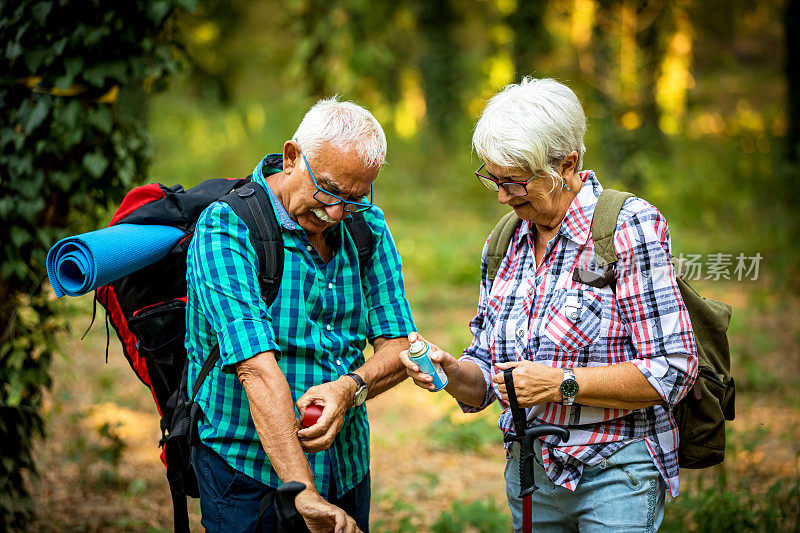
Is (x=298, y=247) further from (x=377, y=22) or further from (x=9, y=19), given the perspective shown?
(x=377, y=22)

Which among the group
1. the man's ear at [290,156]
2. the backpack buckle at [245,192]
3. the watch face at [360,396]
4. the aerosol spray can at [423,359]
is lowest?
the watch face at [360,396]

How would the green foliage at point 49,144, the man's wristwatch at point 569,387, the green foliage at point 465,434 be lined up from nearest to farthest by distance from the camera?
the man's wristwatch at point 569,387
the green foliage at point 49,144
the green foliage at point 465,434

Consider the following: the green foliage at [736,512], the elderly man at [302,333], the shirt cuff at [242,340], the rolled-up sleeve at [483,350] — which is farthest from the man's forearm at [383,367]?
the green foliage at [736,512]

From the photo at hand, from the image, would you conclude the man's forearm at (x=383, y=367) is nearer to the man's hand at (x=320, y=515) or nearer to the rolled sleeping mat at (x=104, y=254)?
the man's hand at (x=320, y=515)

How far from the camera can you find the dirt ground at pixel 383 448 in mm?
4164

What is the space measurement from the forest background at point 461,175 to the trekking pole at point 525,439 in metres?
1.06

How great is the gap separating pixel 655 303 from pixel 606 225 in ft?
0.86

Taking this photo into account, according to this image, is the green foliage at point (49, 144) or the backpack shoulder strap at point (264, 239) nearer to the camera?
the backpack shoulder strap at point (264, 239)

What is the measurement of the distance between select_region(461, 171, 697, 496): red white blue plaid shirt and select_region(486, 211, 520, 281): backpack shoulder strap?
0.13 m

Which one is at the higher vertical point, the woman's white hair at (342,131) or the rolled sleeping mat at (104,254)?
the woman's white hair at (342,131)

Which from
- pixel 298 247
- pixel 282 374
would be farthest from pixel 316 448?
pixel 298 247

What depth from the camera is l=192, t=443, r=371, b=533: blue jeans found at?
7.18 ft

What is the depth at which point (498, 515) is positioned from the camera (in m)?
4.07

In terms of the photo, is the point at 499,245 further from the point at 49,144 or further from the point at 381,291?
the point at 49,144
